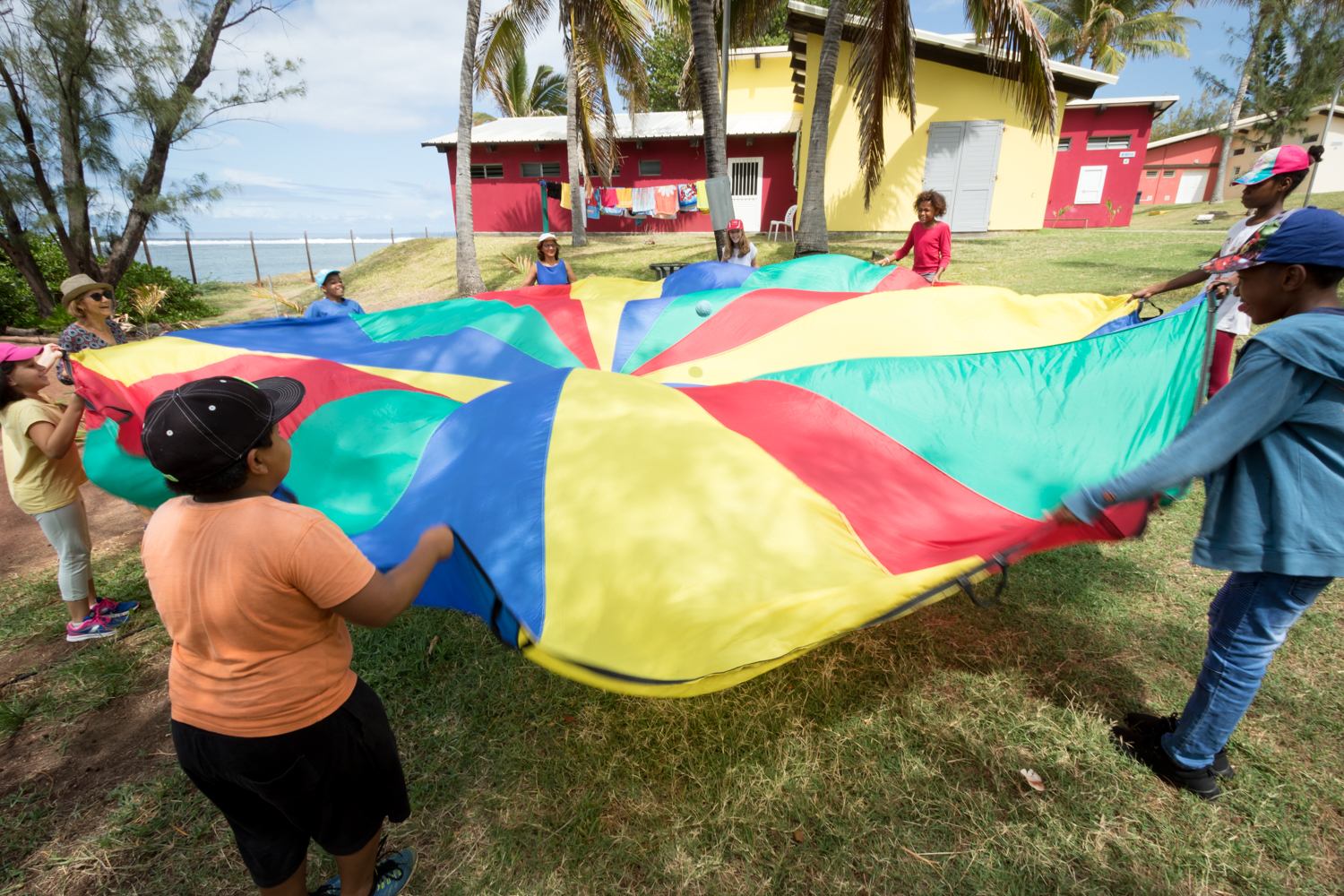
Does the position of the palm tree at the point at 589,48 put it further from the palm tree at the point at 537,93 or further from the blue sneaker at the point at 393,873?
the blue sneaker at the point at 393,873

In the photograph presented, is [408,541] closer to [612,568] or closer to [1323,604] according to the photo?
[612,568]

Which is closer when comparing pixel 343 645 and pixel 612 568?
pixel 343 645

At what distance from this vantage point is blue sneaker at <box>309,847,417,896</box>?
179 centimetres

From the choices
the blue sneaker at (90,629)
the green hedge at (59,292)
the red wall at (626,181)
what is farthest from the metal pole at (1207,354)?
the red wall at (626,181)

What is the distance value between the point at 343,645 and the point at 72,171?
1284cm

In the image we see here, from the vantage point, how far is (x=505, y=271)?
45.7 feet

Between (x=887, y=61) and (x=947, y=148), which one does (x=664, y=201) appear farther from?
(x=887, y=61)

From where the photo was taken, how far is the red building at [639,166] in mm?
17438

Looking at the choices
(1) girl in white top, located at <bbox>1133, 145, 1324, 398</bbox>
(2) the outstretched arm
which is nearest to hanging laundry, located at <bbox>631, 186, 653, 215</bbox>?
(1) girl in white top, located at <bbox>1133, 145, 1324, 398</bbox>

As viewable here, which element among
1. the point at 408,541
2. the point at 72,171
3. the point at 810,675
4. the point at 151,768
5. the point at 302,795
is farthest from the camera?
the point at 72,171

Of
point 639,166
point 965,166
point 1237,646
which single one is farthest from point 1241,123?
point 1237,646

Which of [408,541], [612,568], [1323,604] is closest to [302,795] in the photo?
[408,541]

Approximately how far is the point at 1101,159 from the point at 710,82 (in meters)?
16.2

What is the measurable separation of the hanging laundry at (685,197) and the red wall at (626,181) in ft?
1.70
